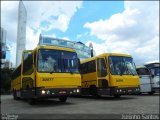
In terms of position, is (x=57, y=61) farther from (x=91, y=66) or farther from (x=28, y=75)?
(x=91, y=66)

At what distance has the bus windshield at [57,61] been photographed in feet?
50.0

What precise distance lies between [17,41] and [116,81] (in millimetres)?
60960

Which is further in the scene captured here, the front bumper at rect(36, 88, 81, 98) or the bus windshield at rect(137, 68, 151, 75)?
the bus windshield at rect(137, 68, 151, 75)

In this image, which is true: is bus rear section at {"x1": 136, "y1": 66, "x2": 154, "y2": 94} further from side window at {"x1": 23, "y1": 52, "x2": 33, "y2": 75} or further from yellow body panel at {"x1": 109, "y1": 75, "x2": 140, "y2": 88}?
side window at {"x1": 23, "y1": 52, "x2": 33, "y2": 75}

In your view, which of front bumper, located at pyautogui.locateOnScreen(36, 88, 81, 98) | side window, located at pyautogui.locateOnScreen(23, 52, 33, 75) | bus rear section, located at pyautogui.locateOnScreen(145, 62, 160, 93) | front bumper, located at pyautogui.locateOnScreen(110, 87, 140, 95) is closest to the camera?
front bumper, located at pyautogui.locateOnScreen(36, 88, 81, 98)

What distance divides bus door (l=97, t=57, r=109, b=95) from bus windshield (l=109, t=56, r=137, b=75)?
45 centimetres

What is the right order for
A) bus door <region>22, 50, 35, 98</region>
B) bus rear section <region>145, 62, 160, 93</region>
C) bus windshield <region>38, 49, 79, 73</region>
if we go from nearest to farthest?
bus windshield <region>38, 49, 79, 73</region> → bus door <region>22, 50, 35, 98</region> → bus rear section <region>145, 62, 160, 93</region>

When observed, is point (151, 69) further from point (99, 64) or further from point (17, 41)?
point (17, 41)

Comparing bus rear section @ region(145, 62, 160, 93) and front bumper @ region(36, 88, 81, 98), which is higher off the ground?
bus rear section @ region(145, 62, 160, 93)

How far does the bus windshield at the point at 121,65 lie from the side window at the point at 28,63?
489cm

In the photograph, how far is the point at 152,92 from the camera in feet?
78.7

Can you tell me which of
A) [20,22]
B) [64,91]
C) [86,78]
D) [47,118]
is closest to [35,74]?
[64,91]

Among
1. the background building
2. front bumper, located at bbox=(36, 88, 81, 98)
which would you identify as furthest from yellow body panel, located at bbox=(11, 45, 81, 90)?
the background building

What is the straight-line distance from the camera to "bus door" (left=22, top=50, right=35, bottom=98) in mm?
15445
